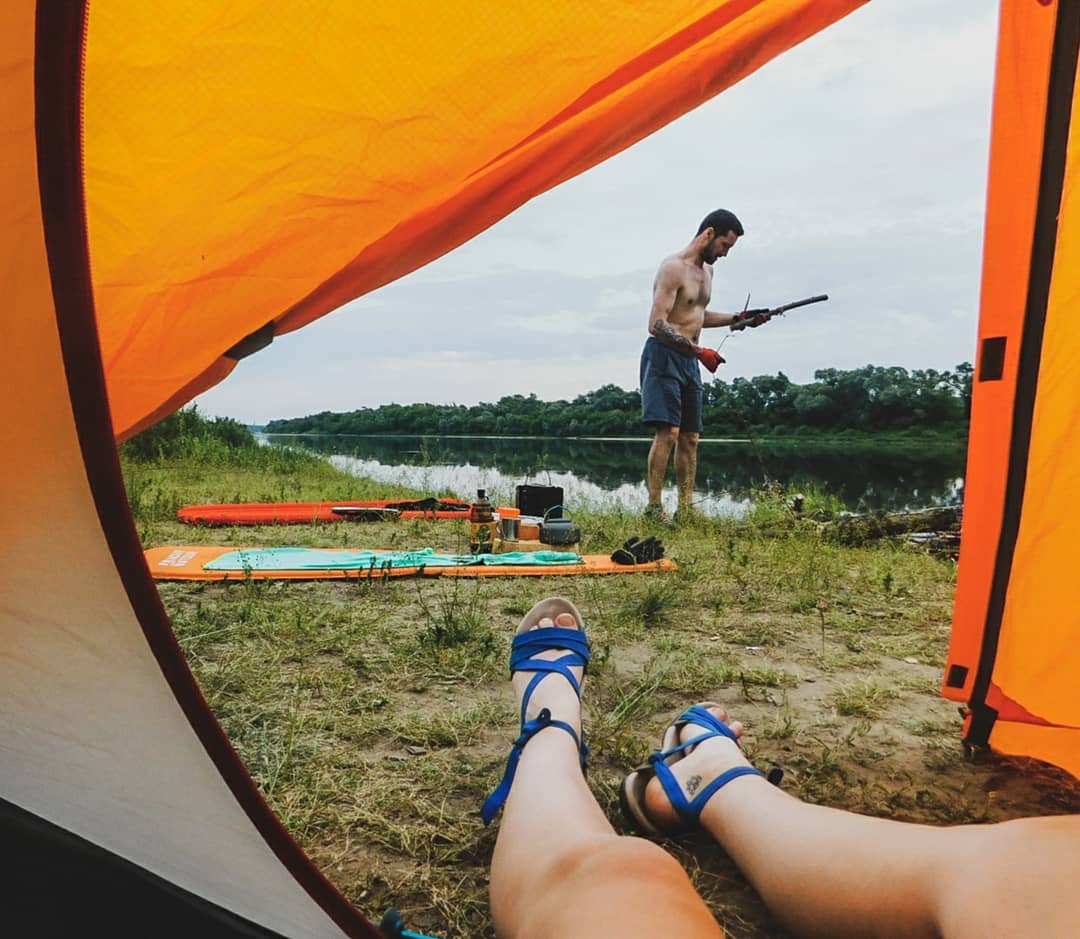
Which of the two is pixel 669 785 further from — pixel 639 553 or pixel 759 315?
pixel 759 315

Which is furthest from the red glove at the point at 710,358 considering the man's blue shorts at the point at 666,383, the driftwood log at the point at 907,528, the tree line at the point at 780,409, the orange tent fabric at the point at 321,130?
the tree line at the point at 780,409

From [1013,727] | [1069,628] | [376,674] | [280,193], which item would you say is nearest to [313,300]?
[280,193]

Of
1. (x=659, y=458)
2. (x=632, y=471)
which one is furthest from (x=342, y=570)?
(x=632, y=471)

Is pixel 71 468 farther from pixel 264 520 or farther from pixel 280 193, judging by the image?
pixel 264 520

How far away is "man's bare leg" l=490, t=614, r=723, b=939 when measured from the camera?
1.97 ft

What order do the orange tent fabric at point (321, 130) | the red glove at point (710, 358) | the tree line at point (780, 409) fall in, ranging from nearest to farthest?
the orange tent fabric at point (321, 130), the red glove at point (710, 358), the tree line at point (780, 409)

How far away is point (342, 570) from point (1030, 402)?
7.28ft

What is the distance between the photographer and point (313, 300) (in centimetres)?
126

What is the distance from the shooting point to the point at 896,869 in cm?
73

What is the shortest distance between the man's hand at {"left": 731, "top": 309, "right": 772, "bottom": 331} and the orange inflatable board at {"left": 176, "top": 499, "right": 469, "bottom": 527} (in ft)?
A: 7.41

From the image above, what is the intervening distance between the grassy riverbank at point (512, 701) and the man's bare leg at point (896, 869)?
9 centimetres

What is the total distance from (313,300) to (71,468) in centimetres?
76

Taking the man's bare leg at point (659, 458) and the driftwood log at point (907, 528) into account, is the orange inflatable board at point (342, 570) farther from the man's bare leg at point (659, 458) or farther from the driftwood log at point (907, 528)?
the driftwood log at point (907, 528)

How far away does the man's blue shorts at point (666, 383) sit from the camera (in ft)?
14.2
